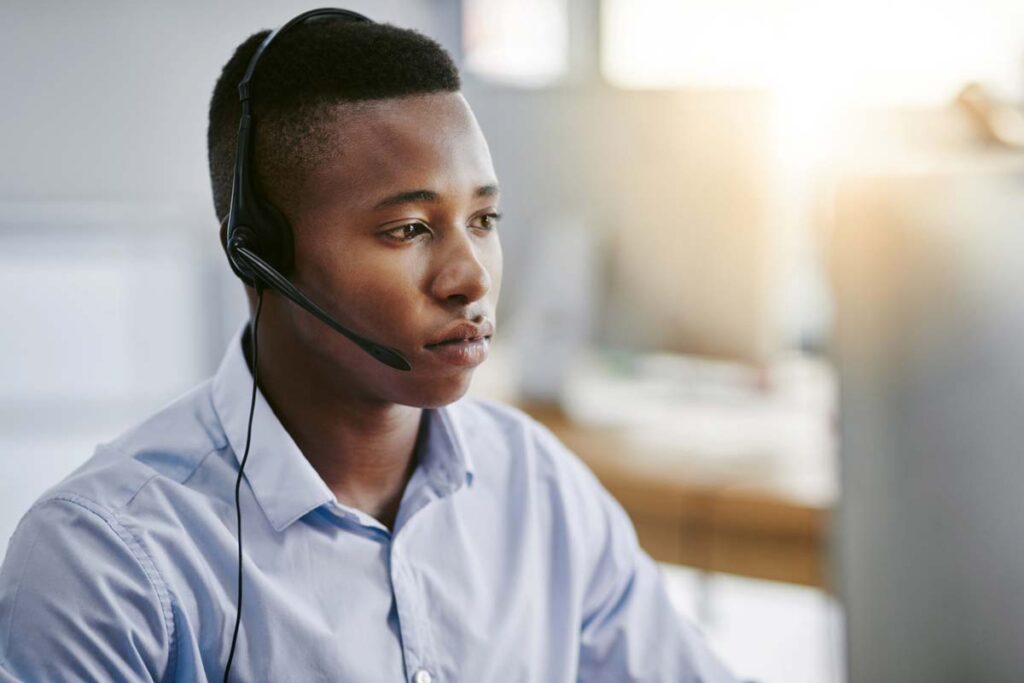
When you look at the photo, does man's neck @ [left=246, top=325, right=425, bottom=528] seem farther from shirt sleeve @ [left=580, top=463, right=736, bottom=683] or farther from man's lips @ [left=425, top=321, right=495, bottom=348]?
shirt sleeve @ [left=580, top=463, right=736, bottom=683]

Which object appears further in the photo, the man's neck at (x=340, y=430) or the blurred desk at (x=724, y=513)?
the blurred desk at (x=724, y=513)

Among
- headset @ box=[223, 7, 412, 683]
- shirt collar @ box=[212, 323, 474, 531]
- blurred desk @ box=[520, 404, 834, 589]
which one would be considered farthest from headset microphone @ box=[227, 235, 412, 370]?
blurred desk @ box=[520, 404, 834, 589]

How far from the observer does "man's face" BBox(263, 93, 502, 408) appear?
75cm

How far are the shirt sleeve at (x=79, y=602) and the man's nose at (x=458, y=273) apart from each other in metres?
0.26

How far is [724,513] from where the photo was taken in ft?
5.13

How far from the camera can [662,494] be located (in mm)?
1637

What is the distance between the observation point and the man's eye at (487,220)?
0.80 metres

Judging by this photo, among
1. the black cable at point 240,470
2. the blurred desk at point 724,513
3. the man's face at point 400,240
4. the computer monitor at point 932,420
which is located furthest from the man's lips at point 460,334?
the blurred desk at point 724,513

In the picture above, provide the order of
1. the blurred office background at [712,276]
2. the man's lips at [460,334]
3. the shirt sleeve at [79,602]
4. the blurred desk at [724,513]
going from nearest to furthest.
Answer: the shirt sleeve at [79,602]
the man's lips at [460,334]
the blurred office background at [712,276]
the blurred desk at [724,513]

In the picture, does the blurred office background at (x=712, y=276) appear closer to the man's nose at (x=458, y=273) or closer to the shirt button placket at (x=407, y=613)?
the man's nose at (x=458, y=273)

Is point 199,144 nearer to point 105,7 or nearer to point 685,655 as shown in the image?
point 105,7

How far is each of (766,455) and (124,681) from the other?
1.24m

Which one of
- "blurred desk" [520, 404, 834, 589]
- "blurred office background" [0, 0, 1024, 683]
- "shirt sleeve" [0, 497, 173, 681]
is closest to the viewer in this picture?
"shirt sleeve" [0, 497, 173, 681]

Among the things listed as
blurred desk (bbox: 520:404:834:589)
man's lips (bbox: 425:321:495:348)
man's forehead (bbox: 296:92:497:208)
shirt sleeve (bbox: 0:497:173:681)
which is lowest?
blurred desk (bbox: 520:404:834:589)
